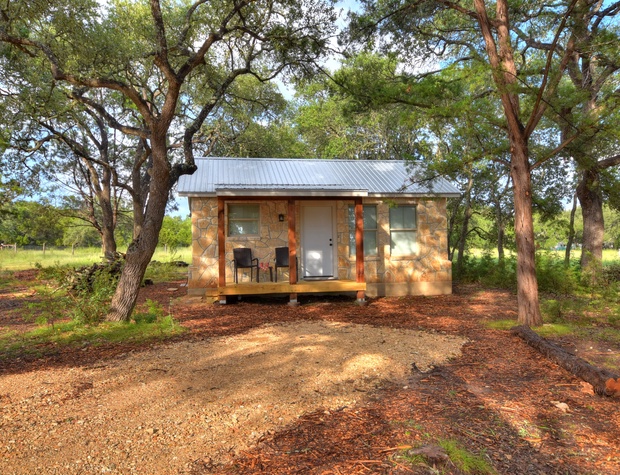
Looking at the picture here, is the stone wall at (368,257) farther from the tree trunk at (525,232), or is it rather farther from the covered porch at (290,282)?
the tree trunk at (525,232)

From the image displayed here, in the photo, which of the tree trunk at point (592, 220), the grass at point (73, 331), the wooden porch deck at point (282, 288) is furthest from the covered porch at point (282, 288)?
the tree trunk at point (592, 220)

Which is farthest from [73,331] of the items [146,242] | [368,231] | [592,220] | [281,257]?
[592,220]

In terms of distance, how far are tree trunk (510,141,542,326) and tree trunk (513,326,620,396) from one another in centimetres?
94

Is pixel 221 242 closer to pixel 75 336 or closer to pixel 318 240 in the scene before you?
pixel 318 240

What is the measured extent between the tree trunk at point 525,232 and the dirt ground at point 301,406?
685 mm

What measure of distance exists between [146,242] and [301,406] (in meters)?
4.37

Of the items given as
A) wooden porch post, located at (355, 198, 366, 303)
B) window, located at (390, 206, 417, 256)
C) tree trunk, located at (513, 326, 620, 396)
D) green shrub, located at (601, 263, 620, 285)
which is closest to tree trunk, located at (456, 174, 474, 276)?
window, located at (390, 206, 417, 256)

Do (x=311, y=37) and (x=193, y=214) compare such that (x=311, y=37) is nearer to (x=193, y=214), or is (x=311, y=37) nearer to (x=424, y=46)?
(x=424, y=46)

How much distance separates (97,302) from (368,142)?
18602mm

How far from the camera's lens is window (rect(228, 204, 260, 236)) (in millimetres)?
9852

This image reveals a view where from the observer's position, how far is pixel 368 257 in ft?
33.7

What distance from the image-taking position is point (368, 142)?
22.7 meters

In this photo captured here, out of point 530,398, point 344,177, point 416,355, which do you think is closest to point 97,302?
point 416,355

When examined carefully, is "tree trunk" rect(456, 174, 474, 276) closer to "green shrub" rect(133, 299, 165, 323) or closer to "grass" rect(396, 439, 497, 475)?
"green shrub" rect(133, 299, 165, 323)
